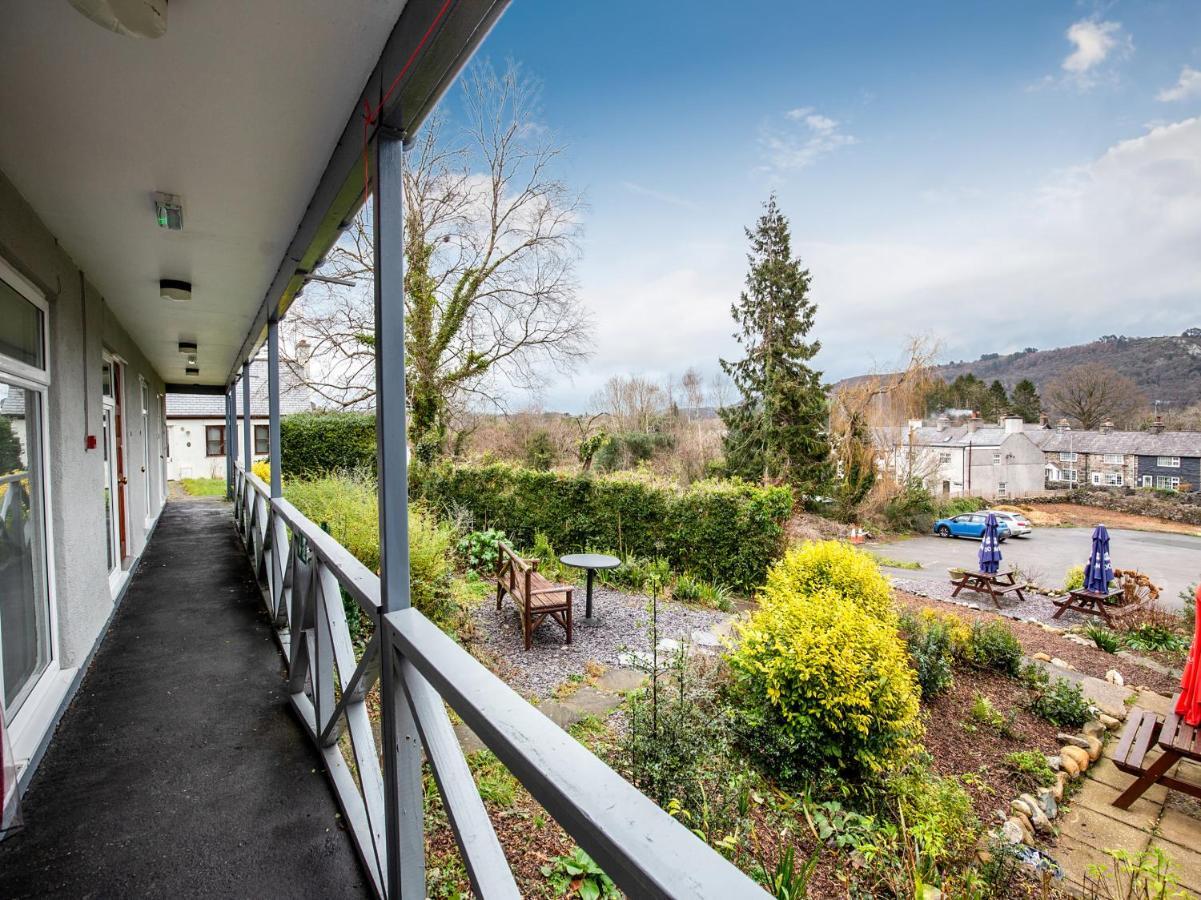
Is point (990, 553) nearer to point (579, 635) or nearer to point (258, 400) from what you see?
point (579, 635)

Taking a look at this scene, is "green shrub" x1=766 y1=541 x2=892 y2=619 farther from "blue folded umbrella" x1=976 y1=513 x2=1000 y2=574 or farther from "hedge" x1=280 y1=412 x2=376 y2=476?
"hedge" x1=280 y1=412 x2=376 y2=476

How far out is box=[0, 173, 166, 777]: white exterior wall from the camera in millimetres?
2328

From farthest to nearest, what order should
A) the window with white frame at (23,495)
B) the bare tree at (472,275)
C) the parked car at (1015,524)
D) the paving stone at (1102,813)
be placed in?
1. the parked car at (1015,524)
2. the bare tree at (472,275)
3. the paving stone at (1102,813)
4. the window with white frame at (23,495)

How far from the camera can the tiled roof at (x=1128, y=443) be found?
2483cm

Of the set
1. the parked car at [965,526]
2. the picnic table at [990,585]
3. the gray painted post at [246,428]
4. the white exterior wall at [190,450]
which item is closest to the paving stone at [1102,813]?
the picnic table at [990,585]

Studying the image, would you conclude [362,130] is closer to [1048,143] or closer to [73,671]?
[73,671]

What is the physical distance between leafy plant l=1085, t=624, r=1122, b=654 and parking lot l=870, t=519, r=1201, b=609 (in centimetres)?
402

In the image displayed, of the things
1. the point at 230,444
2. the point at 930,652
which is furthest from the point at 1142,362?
the point at 230,444

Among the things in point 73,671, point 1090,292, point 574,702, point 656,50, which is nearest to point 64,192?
point 73,671

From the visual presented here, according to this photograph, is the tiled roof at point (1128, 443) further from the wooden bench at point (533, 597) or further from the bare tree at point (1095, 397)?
the wooden bench at point (533, 597)

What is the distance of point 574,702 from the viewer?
401 centimetres

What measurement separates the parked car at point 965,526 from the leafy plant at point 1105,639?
988cm

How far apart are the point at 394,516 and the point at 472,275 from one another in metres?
10.9

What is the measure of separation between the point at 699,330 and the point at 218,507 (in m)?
20.4
